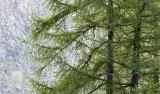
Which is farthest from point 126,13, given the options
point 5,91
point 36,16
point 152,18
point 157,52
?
point 5,91

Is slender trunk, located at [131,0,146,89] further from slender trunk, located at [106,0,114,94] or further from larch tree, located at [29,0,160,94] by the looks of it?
slender trunk, located at [106,0,114,94]

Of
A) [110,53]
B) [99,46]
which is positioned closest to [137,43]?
[110,53]

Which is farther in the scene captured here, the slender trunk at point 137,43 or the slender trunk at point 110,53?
the slender trunk at point 110,53

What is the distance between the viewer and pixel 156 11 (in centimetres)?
696

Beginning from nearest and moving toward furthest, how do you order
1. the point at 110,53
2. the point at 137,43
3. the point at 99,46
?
1. the point at 137,43
2. the point at 110,53
3. the point at 99,46

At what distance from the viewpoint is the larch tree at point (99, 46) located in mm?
6785

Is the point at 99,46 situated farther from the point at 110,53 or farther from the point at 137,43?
the point at 137,43

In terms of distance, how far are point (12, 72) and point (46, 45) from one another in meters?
175

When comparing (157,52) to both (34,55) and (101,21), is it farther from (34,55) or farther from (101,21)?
(34,55)

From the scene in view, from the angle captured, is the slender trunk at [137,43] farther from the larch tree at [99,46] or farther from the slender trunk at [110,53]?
the slender trunk at [110,53]

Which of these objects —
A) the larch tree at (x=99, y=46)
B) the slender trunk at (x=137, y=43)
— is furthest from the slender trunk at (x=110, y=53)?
the slender trunk at (x=137, y=43)

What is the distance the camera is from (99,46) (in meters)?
7.70

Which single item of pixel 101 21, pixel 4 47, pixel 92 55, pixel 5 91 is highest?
pixel 101 21

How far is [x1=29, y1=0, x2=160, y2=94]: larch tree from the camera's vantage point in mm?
6785
